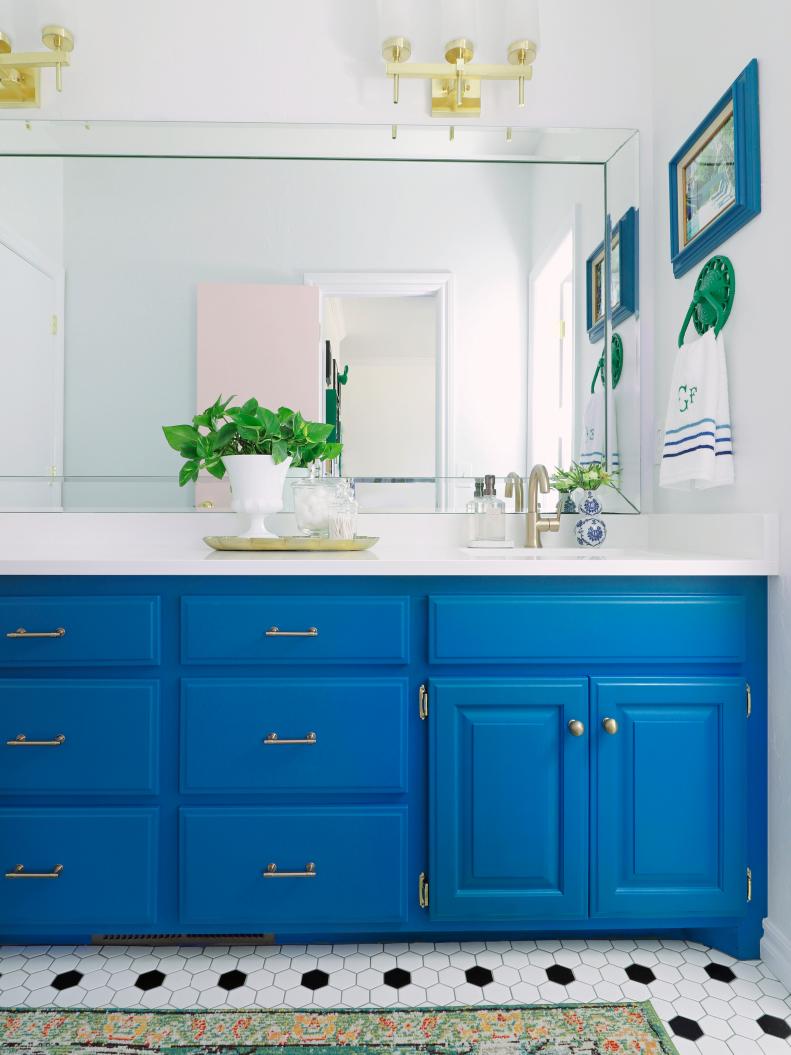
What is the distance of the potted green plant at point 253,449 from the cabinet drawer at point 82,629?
0.42 metres

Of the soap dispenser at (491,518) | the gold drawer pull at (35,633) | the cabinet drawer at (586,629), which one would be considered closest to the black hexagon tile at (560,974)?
the cabinet drawer at (586,629)

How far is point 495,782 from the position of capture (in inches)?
57.0

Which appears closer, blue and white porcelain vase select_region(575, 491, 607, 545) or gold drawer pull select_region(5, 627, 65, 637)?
gold drawer pull select_region(5, 627, 65, 637)

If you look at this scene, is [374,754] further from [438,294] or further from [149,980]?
[438,294]

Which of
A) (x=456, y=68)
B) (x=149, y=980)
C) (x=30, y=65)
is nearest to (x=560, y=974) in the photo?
(x=149, y=980)

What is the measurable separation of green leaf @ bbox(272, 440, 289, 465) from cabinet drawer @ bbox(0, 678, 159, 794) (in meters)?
0.63

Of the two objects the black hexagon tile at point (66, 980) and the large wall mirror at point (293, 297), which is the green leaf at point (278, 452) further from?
the black hexagon tile at point (66, 980)

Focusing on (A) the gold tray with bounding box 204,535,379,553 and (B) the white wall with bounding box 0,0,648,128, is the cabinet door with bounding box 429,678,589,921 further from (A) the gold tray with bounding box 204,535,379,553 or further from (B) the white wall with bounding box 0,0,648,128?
(B) the white wall with bounding box 0,0,648,128

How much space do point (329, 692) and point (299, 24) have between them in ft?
6.05

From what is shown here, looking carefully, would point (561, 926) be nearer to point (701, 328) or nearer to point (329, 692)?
point (329, 692)

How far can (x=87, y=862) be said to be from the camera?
1.44m

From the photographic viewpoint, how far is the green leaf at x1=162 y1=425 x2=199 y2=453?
1.85m

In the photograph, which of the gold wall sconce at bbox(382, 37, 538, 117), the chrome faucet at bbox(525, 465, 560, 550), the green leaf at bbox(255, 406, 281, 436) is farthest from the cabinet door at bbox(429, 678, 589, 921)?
the gold wall sconce at bbox(382, 37, 538, 117)

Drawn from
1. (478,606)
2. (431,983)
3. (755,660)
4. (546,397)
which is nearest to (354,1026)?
(431,983)
